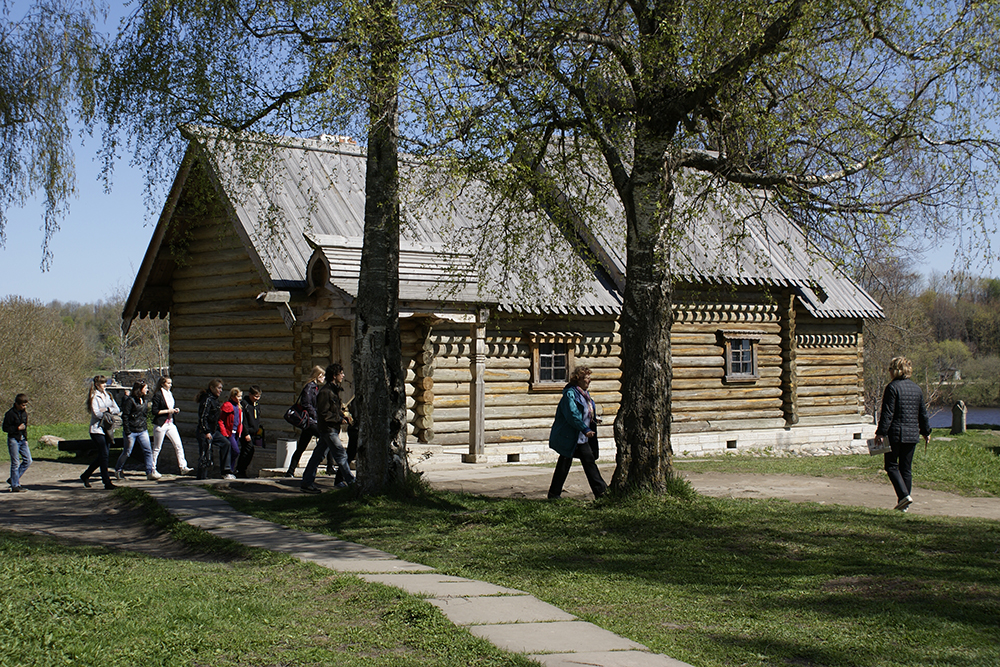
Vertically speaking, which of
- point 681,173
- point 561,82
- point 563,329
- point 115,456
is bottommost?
point 115,456

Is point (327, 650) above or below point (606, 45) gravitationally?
below

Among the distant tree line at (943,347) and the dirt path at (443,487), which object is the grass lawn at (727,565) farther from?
the distant tree line at (943,347)

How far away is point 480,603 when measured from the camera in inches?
246

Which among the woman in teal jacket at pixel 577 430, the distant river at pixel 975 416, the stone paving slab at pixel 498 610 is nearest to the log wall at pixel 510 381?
the woman in teal jacket at pixel 577 430

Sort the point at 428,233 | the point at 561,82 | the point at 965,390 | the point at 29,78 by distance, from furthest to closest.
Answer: the point at 965,390 → the point at 428,233 → the point at 561,82 → the point at 29,78

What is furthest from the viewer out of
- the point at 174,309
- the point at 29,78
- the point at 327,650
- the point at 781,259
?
the point at 781,259

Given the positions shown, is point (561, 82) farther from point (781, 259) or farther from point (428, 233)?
point (781, 259)

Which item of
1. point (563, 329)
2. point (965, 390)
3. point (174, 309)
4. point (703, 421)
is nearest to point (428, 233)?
point (563, 329)

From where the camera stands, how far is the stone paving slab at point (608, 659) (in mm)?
4852

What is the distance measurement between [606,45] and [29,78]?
6338mm

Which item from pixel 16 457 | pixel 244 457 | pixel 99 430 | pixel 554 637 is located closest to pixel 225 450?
pixel 244 457

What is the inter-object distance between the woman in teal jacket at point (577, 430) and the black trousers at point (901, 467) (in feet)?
11.2

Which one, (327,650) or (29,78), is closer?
(327,650)

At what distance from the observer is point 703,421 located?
22234 millimetres
